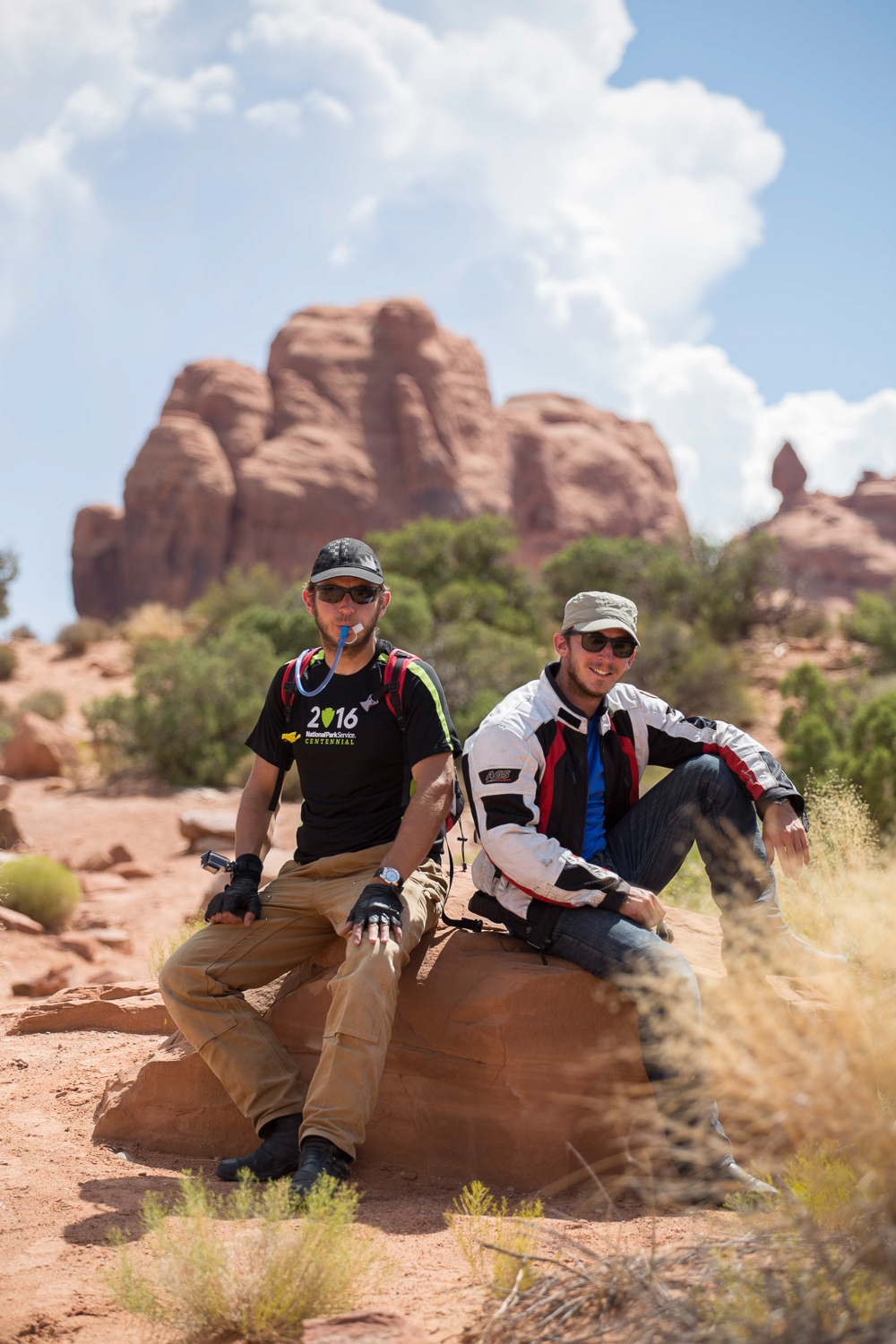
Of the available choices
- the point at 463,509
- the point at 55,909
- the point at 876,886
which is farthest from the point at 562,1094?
the point at 463,509

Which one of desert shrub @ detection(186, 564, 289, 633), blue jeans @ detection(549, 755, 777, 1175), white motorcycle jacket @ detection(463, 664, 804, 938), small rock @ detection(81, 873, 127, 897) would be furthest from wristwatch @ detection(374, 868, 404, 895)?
desert shrub @ detection(186, 564, 289, 633)

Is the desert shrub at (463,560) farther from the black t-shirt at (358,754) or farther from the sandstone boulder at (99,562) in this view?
the black t-shirt at (358,754)

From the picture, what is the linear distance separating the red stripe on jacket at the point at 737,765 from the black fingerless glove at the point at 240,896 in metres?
1.82

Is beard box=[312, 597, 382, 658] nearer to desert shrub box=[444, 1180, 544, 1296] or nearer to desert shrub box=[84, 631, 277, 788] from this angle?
→ desert shrub box=[444, 1180, 544, 1296]

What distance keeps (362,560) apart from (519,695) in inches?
33.0

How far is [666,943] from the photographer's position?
3223 mm

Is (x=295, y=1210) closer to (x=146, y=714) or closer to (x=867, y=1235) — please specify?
(x=867, y=1235)

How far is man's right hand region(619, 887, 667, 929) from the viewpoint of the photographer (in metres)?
3.33

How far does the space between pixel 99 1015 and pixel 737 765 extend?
3796 millimetres

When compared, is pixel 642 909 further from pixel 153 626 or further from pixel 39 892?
pixel 153 626

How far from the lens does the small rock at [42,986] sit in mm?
6691

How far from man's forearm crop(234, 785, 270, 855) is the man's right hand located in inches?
60.0

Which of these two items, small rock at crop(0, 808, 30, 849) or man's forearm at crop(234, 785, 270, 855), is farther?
small rock at crop(0, 808, 30, 849)

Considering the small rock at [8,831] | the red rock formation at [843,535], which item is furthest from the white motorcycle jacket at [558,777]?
the red rock formation at [843,535]
